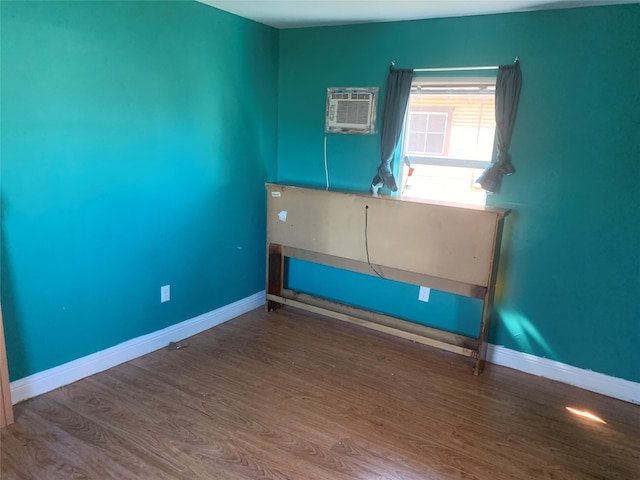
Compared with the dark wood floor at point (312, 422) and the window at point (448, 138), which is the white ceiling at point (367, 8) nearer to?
the window at point (448, 138)

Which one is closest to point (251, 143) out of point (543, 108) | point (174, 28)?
point (174, 28)

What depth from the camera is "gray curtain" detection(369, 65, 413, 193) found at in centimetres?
302

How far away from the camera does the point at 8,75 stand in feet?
6.55

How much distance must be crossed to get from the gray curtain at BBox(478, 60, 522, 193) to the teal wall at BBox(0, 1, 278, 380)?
173 centimetres

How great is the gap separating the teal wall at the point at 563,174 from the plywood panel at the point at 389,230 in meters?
0.13

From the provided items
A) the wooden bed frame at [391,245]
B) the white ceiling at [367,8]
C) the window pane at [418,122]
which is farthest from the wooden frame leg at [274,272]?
the white ceiling at [367,8]

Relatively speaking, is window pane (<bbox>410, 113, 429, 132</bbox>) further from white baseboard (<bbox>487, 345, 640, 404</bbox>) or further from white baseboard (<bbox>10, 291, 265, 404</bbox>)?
white baseboard (<bbox>10, 291, 265, 404</bbox>)

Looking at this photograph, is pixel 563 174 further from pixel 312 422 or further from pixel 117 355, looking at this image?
pixel 117 355

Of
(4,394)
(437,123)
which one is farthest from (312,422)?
(437,123)

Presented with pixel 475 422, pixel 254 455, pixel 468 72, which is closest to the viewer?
pixel 254 455

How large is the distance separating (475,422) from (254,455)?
116cm

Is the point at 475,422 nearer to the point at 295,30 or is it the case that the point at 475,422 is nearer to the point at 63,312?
the point at 63,312

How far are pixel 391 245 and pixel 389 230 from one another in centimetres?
10

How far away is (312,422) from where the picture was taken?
2254 mm
